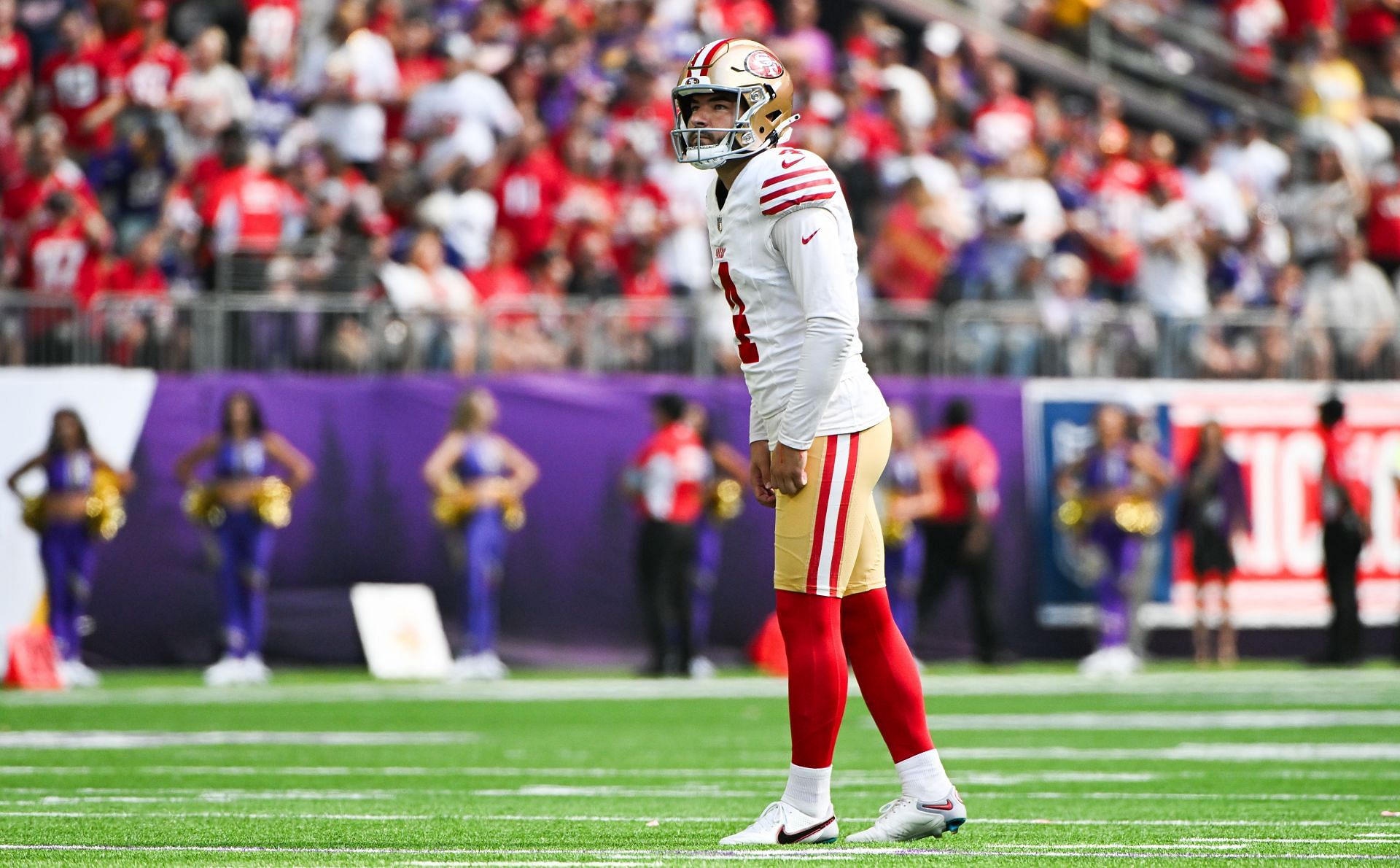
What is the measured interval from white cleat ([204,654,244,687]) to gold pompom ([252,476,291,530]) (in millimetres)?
1055

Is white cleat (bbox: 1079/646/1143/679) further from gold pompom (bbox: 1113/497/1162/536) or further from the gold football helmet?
the gold football helmet

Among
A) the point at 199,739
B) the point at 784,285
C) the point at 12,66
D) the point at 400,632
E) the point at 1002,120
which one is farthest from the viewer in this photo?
the point at 1002,120

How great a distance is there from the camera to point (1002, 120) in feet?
66.0

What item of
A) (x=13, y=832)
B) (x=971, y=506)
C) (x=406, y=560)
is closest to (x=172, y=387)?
(x=406, y=560)

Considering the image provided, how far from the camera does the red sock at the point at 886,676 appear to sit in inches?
236

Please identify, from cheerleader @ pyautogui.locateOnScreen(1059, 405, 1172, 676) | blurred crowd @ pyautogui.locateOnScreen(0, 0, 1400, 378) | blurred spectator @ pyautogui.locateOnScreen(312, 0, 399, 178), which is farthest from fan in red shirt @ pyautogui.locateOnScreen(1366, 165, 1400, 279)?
blurred spectator @ pyautogui.locateOnScreen(312, 0, 399, 178)

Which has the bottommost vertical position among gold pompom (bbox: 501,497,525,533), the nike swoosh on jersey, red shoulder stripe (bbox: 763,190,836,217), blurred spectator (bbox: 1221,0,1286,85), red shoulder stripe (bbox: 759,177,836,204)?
the nike swoosh on jersey

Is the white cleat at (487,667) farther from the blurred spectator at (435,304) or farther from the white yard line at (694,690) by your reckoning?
the blurred spectator at (435,304)

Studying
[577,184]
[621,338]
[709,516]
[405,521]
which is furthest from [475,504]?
[577,184]

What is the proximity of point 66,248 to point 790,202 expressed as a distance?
1186cm

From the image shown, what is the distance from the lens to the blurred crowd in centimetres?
1673

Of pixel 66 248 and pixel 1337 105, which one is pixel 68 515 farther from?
pixel 1337 105

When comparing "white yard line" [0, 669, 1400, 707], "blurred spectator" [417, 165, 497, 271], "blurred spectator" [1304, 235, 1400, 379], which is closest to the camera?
"white yard line" [0, 669, 1400, 707]

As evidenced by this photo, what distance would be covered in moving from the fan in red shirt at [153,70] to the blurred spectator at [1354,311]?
9.64 meters
